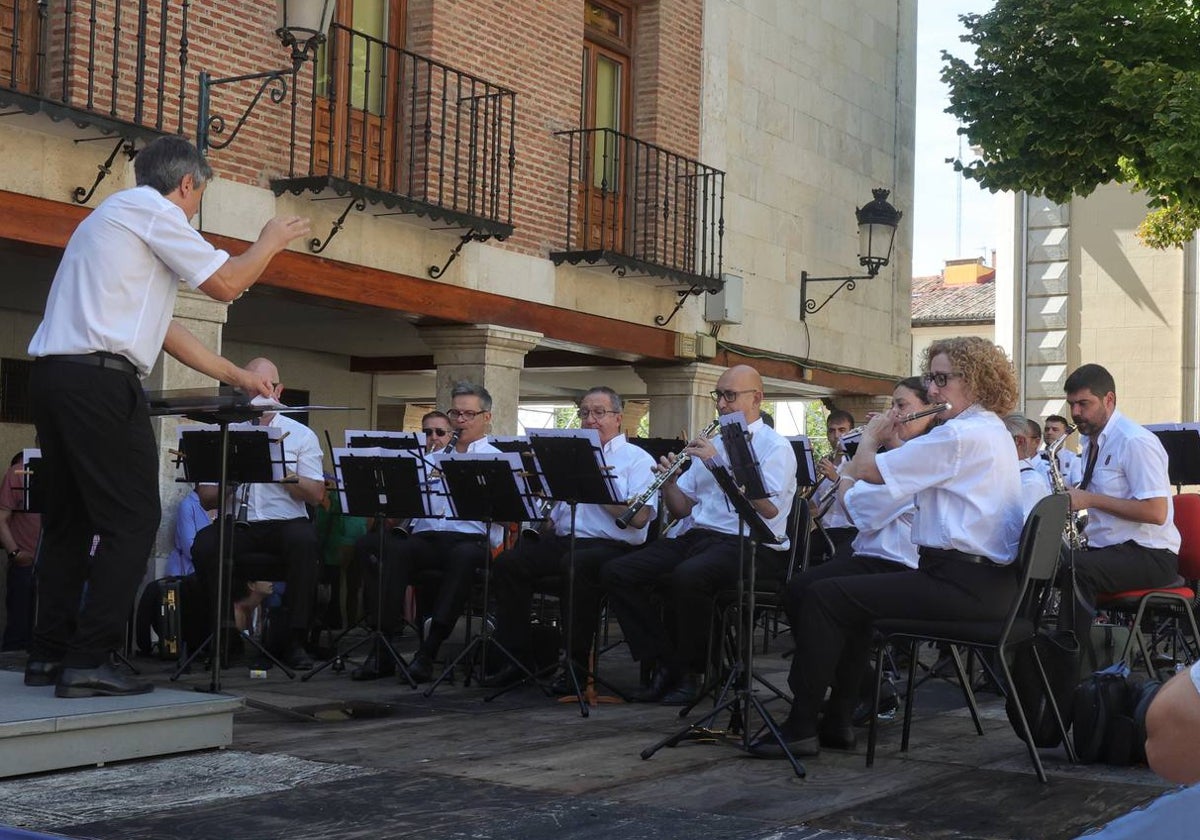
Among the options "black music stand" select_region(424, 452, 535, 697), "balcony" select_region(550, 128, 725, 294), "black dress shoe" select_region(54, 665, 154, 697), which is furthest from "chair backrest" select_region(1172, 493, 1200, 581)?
"balcony" select_region(550, 128, 725, 294)

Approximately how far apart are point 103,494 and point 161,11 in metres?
5.80

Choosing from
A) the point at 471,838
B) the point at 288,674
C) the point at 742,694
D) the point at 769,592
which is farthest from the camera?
the point at 288,674

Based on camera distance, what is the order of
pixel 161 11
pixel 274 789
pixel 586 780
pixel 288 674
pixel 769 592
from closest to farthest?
pixel 274 789 → pixel 586 780 → pixel 769 592 → pixel 288 674 → pixel 161 11

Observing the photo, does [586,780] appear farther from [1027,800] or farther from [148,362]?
[148,362]

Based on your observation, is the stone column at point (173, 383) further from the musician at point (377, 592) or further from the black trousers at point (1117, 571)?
the black trousers at point (1117, 571)

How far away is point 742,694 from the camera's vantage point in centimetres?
590

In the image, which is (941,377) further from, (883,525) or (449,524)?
(449,524)

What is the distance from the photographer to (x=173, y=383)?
10.3 meters

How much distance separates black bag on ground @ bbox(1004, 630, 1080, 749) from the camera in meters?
6.07

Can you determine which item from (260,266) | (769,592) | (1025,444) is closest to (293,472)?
(769,592)

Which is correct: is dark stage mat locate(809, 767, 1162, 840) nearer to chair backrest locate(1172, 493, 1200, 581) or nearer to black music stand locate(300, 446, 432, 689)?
chair backrest locate(1172, 493, 1200, 581)

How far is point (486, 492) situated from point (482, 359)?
5384 millimetres

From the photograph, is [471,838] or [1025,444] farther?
[1025,444]

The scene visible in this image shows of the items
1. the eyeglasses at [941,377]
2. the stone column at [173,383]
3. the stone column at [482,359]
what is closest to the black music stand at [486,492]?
the eyeglasses at [941,377]
